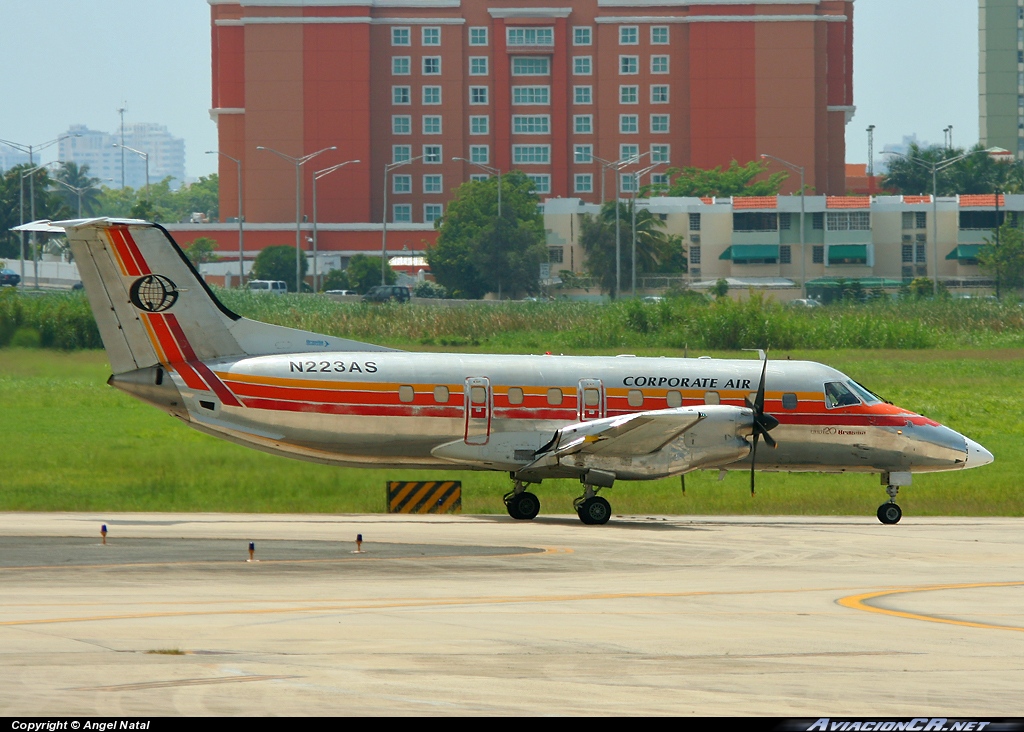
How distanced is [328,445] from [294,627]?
11254mm

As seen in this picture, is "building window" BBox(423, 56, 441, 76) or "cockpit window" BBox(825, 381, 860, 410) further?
"building window" BBox(423, 56, 441, 76)

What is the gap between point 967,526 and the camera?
26219mm

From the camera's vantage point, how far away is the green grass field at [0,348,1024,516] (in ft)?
93.0

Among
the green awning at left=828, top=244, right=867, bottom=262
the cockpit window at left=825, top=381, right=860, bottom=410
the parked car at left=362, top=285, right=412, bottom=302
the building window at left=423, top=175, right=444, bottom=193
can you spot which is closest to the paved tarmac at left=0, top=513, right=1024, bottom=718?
the cockpit window at left=825, top=381, right=860, bottom=410

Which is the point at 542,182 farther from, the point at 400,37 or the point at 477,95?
the point at 400,37

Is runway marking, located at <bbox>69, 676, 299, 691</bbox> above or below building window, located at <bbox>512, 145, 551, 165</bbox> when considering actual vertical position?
below

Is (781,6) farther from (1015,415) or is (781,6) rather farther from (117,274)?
(117,274)

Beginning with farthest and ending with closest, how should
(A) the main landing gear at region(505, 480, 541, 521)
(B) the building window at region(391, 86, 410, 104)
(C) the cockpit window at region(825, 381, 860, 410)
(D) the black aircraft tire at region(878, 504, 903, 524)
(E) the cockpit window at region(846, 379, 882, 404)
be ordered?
(B) the building window at region(391, 86, 410, 104), (E) the cockpit window at region(846, 379, 882, 404), (C) the cockpit window at region(825, 381, 860, 410), (D) the black aircraft tire at region(878, 504, 903, 524), (A) the main landing gear at region(505, 480, 541, 521)

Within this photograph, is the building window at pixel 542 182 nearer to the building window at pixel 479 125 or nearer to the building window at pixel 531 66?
the building window at pixel 479 125

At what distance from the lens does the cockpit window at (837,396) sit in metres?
27.3

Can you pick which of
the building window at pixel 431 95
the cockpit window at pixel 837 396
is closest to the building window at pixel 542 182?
the building window at pixel 431 95

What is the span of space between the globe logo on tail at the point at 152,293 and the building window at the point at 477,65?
Result: 13291 cm

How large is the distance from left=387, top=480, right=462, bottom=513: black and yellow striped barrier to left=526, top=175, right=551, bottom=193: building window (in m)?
132

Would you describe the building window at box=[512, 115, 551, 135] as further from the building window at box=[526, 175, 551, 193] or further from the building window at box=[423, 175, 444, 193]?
the building window at box=[423, 175, 444, 193]
